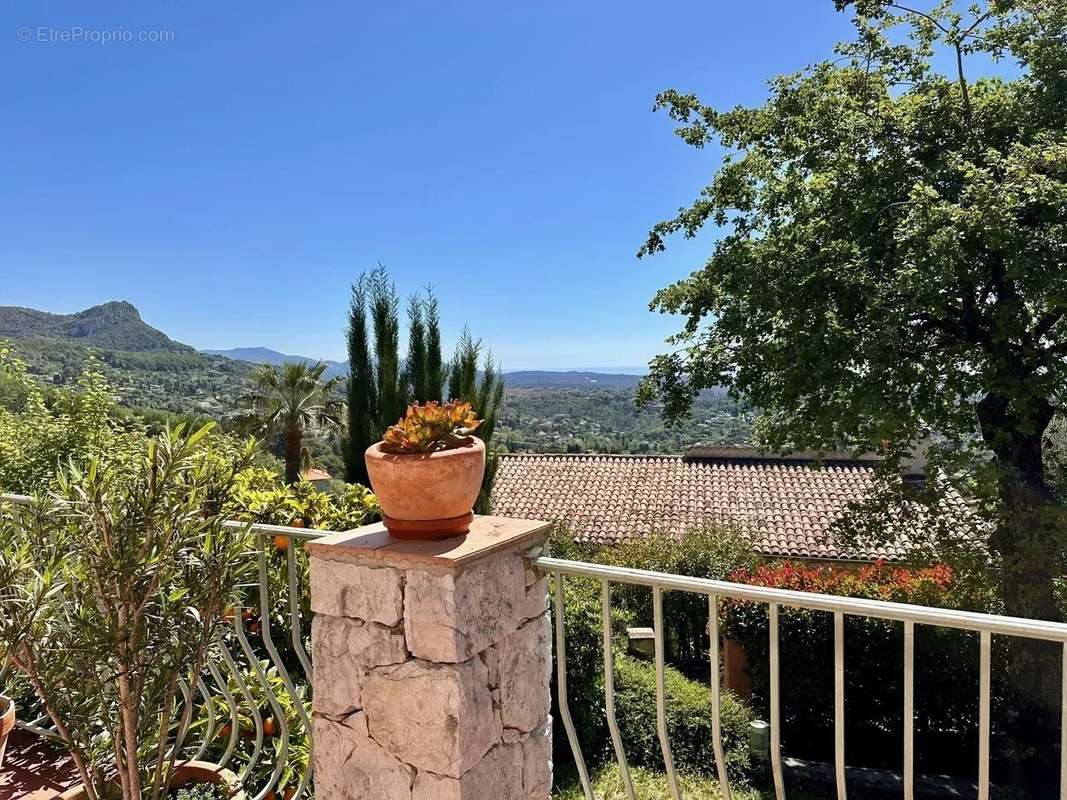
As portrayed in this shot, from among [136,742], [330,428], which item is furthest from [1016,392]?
[330,428]

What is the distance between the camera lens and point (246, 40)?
7.02 metres

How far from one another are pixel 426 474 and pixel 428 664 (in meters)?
0.42

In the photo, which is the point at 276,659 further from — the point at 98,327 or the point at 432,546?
the point at 98,327

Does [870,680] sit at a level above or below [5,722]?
below

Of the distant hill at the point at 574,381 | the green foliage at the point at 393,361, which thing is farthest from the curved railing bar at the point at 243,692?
the distant hill at the point at 574,381

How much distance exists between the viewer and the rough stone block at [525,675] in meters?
1.53

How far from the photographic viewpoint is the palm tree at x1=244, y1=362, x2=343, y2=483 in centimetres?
1645

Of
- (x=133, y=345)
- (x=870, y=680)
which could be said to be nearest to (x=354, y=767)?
(x=870, y=680)

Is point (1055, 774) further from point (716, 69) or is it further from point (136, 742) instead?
point (716, 69)

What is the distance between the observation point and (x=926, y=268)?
592 cm

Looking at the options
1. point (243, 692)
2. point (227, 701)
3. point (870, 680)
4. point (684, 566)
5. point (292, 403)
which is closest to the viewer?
point (243, 692)

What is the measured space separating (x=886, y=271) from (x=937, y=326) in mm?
1004

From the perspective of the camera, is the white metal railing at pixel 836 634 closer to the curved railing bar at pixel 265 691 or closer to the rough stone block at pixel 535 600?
the rough stone block at pixel 535 600

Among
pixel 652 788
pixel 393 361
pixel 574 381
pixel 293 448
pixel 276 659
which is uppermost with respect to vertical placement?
pixel 574 381
